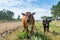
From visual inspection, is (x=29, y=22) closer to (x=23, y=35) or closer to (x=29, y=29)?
(x=29, y=29)

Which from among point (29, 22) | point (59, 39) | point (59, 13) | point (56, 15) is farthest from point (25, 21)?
point (56, 15)

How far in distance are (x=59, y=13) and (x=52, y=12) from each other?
43.8ft

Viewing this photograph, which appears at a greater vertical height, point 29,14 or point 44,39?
point 29,14

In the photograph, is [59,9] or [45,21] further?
[59,9]

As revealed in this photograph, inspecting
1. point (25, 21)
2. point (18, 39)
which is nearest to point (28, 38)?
point (18, 39)

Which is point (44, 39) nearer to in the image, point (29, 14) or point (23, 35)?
point (23, 35)

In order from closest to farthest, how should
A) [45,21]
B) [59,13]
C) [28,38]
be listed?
1. [28,38]
2. [45,21]
3. [59,13]

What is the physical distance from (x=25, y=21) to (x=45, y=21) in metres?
3.36

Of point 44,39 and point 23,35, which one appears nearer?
point 44,39

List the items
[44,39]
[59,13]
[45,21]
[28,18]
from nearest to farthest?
[44,39], [28,18], [45,21], [59,13]

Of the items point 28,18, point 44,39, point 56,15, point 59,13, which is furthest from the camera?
point 56,15

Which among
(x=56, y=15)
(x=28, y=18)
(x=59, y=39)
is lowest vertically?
(x=56, y=15)

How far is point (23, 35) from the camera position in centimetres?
1331

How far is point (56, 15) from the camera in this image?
304 ft
